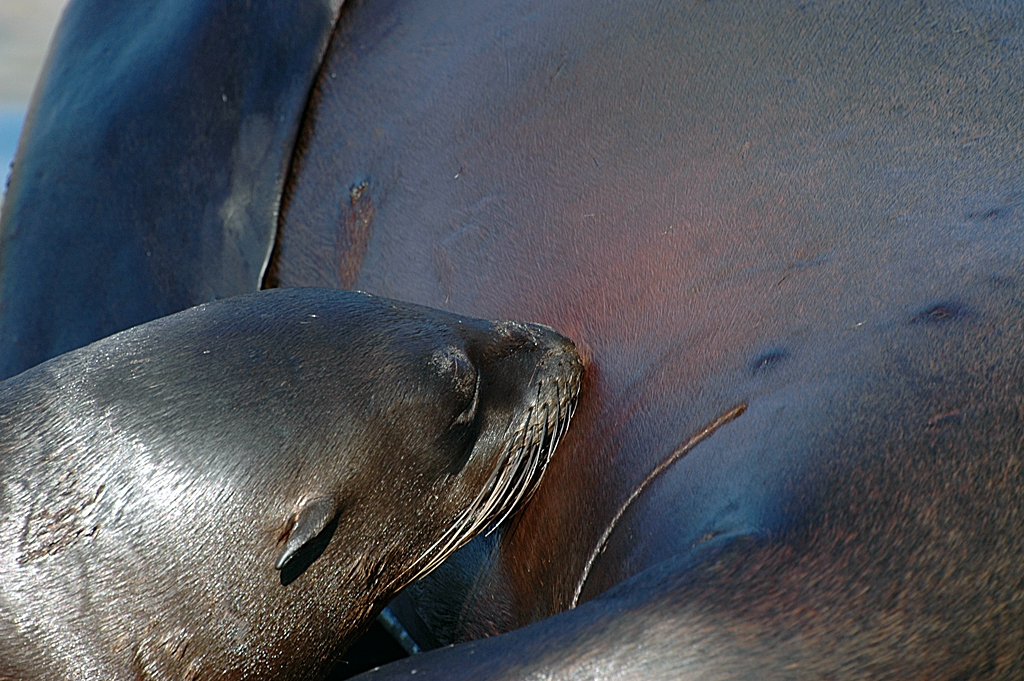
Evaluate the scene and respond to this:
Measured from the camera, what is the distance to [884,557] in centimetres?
146

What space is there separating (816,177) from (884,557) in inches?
29.3

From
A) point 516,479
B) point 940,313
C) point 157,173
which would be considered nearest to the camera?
point 940,313

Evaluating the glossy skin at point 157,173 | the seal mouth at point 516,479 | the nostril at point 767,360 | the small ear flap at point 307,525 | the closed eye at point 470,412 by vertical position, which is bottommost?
the seal mouth at point 516,479

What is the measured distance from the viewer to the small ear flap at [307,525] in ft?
6.08

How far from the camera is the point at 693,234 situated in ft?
6.74

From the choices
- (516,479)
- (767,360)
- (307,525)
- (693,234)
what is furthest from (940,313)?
(307,525)

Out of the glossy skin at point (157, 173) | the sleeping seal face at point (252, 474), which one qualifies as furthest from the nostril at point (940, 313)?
the glossy skin at point (157, 173)

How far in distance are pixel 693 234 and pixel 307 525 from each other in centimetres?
77

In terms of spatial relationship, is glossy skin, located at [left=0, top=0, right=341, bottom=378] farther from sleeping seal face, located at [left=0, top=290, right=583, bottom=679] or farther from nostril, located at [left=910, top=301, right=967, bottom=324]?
nostril, located at [left=910, top=301, right=967, bottom=324]

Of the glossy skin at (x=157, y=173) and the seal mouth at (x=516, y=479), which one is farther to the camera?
the glossy skin at (x=157, y=173)

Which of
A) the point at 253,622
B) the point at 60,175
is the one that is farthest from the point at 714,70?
the point at 60,175

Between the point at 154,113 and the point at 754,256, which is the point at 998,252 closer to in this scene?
the point at 754,256

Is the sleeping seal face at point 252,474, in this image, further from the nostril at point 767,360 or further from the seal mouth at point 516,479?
the nostril at point 767,360

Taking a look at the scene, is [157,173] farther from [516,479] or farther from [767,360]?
[767,360]
